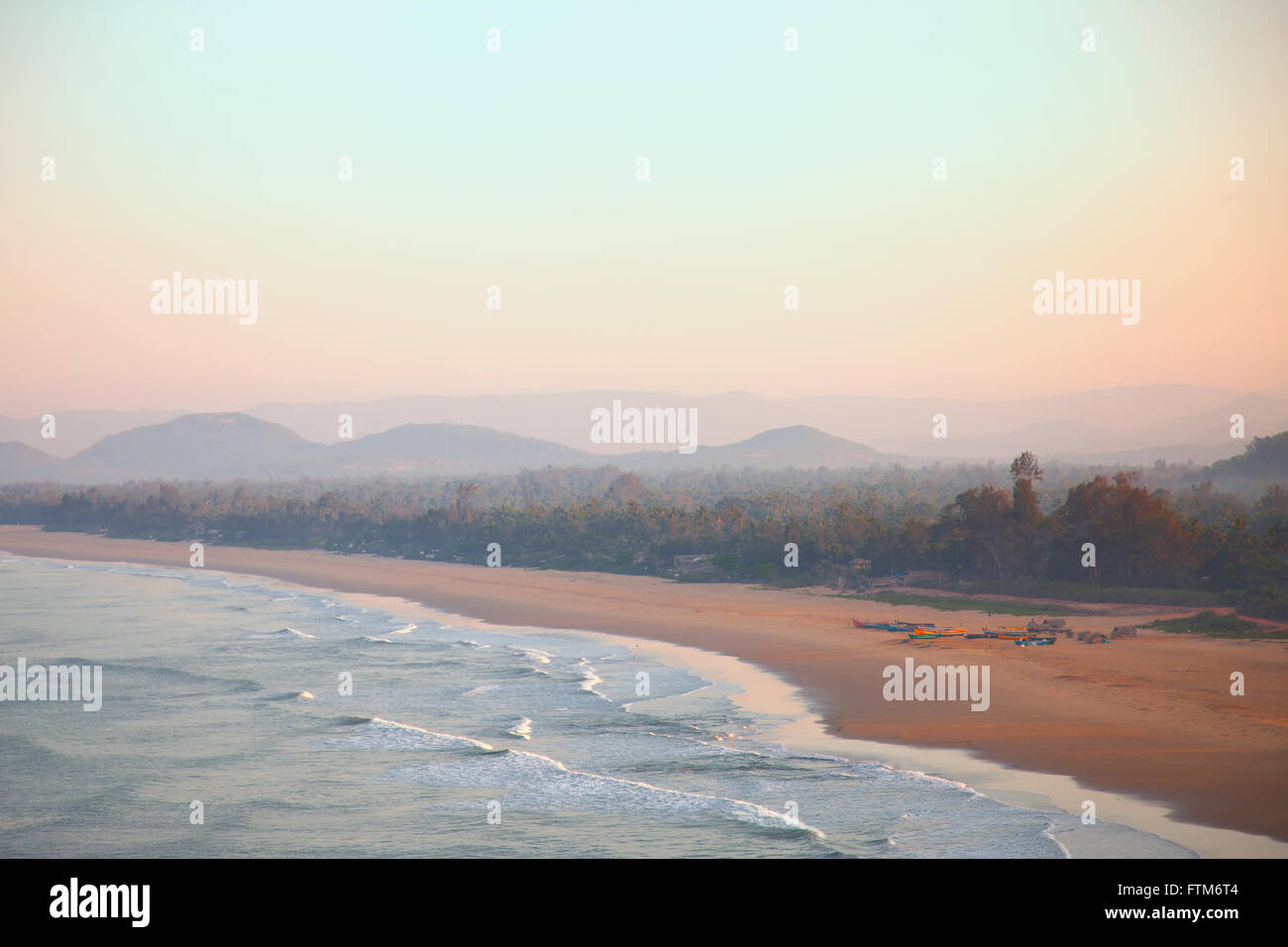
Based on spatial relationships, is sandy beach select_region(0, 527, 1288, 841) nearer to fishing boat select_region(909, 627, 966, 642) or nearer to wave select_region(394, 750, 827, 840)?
fishing boat select_region(909, 627, 966, 642)

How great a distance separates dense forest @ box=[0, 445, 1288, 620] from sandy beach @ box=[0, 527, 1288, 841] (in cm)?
330

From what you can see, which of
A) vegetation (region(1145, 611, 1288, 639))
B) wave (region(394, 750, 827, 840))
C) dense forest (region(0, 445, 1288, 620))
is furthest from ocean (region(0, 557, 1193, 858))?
dense forest (region(0, 445, 1288, 620))

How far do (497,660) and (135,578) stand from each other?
38.9 metres

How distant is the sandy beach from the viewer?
16.0 meters

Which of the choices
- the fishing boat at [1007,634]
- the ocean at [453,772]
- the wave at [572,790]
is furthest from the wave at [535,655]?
the fishing boat at [1007,634]

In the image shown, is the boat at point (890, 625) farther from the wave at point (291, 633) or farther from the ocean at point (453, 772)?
the wave at point (291, 633)

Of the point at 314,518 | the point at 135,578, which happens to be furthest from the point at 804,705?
the point at 314,518

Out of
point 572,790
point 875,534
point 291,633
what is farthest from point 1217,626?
point 291,633

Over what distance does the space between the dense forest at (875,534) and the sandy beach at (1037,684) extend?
10.8ft

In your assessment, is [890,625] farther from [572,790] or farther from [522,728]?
[572,790]

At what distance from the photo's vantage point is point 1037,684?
76.4 ft

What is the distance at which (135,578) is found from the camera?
60125 mm
